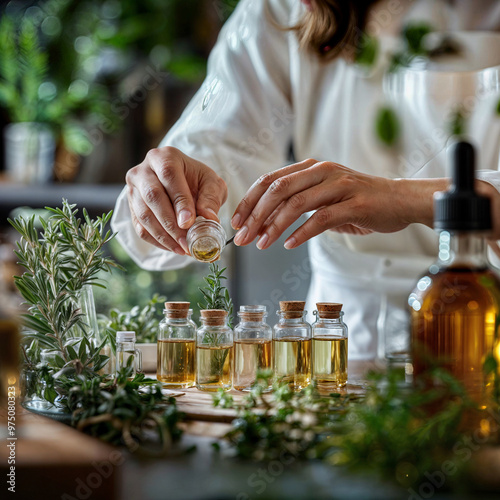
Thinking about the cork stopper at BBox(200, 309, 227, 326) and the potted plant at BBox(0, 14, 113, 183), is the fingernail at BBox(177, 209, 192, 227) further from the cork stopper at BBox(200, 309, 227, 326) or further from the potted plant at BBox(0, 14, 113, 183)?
the potted plant at BBox(0, 14, 113, 183)

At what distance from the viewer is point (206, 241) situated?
0.78 m

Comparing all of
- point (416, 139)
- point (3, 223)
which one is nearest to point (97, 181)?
point (3, 223)

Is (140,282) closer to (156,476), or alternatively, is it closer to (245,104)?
(245,104)

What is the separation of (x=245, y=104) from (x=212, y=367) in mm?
692

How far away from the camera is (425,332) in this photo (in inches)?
23.4

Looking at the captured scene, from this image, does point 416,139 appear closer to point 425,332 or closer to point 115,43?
point 425,332

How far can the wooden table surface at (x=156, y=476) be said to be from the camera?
1.52ft

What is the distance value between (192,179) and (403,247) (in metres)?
0.49

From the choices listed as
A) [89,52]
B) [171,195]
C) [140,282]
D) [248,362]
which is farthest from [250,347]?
[89,52]

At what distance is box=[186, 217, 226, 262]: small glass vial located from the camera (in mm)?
784

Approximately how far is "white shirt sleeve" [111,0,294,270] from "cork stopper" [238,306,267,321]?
1.27ft

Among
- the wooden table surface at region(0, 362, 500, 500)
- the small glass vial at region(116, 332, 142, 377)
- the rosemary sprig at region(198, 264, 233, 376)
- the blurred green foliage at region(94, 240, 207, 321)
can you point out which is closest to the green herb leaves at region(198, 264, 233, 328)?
the rosemary sprig at region(198, 264, 233, 376)

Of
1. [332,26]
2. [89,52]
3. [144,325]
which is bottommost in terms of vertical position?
[144,325]

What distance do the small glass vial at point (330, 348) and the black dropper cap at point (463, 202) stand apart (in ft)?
0.82
